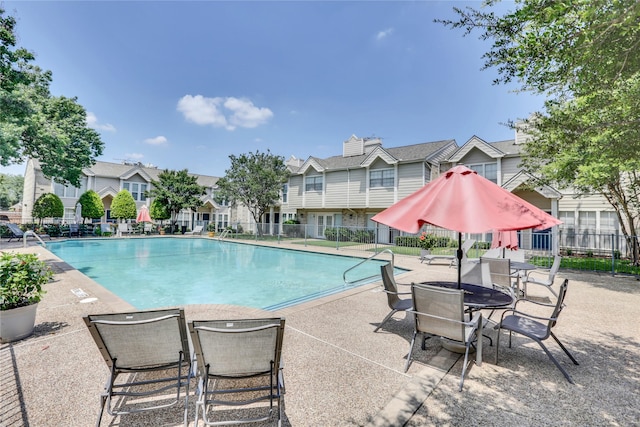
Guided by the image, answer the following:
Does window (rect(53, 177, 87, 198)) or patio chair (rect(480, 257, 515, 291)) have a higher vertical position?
window (rect(53, 177, 87, 198))

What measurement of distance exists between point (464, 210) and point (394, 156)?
1930 cm

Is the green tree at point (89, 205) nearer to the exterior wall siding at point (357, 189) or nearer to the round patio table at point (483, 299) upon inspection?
the exterior wall siding at point (357, 189)

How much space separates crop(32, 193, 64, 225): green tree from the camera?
2294 cm

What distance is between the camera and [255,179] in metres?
24.5

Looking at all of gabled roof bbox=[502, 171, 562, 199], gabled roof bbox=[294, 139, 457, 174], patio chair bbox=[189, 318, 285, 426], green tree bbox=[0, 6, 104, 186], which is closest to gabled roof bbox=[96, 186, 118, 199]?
green tree bbox=[0, 6, 104, 186]

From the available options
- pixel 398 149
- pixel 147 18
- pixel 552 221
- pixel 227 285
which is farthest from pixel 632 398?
pixel 398 149

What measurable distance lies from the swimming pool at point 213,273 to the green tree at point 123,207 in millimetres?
7999

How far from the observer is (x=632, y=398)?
119 inches

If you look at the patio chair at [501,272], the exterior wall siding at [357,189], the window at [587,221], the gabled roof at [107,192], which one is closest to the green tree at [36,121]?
the gabled roof at [107,192]

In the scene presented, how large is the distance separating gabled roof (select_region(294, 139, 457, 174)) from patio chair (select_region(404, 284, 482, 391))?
58.0ft

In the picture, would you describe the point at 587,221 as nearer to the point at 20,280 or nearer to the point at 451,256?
the point at 451,256

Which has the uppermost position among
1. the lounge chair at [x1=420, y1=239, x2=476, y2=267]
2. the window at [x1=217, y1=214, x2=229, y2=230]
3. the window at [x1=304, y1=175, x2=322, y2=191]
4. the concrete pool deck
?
the window at [x1=304, y1=175, x2=322, y2=191]

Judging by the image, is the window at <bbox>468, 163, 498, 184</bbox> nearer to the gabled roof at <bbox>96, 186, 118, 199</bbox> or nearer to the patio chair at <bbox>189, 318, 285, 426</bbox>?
the patio chair at <bbox>189, 318, 285, 426</bbox>

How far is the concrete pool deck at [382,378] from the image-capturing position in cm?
266
